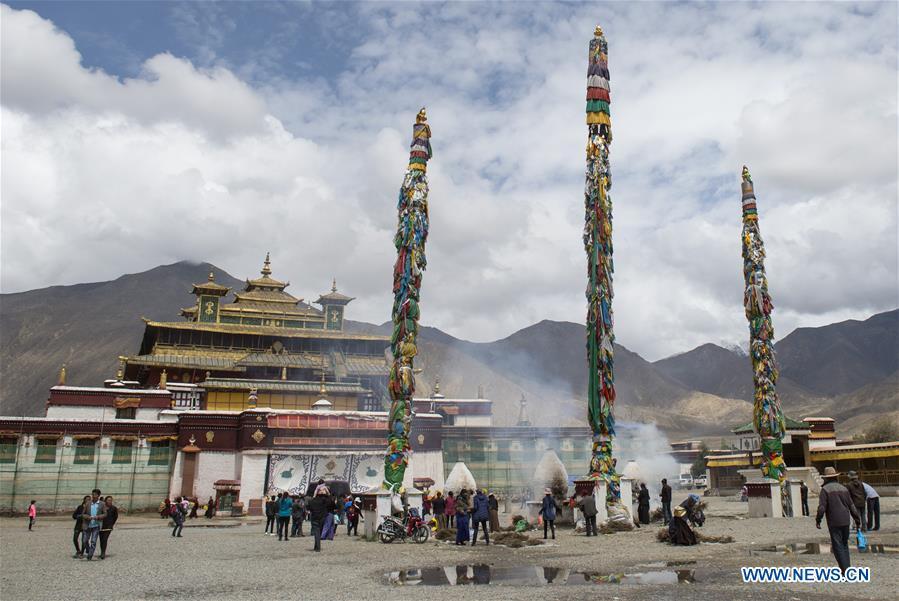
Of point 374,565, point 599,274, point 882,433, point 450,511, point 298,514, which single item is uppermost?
point 599,274

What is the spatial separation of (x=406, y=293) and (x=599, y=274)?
258 inches

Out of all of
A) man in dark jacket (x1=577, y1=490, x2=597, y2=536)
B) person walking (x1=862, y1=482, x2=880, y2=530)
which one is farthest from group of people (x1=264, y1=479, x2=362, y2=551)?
person walking (x1=862, y1=482, x2=880, y2=530)

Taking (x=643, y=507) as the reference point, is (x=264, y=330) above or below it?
above

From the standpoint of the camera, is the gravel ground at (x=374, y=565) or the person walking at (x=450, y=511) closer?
the gravel ground at (x=374, y=565)

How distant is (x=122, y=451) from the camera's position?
36.2m

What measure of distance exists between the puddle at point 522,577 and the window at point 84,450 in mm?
28612

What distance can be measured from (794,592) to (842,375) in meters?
179

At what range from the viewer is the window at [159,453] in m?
36.5

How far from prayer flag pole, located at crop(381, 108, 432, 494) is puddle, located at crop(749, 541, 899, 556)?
1098 cm

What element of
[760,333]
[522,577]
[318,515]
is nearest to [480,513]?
[318,515]

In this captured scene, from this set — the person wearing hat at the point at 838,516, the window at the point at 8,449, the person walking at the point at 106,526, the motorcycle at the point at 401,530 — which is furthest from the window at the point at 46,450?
the person wearing hat at the point at 838,516

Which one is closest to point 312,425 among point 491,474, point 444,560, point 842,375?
point 491,474

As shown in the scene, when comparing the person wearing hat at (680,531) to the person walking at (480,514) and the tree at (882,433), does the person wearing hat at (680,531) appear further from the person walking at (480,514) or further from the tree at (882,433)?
the tree at (882,433)

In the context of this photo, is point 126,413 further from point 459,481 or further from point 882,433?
point 882,433
